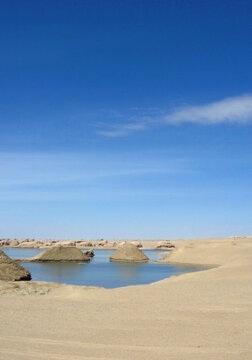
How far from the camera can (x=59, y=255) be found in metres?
43.9

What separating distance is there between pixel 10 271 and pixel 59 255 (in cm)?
2596

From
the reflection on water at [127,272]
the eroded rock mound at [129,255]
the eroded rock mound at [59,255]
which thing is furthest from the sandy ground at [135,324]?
the eroded rock mound at [129,255]

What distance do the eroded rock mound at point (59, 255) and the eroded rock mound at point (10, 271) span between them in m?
24.6

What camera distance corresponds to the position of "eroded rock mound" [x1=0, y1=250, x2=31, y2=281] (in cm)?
1792

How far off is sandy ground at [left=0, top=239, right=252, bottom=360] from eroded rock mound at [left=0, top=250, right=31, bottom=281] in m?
5.32

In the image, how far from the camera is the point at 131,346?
590 centimetres

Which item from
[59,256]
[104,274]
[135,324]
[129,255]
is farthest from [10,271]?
[129,255]

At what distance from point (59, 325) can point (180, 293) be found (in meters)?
4.65

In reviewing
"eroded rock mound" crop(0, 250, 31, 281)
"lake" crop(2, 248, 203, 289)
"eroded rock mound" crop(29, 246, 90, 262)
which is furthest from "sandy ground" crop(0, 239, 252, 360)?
"eroded rock mound" crop(29, 246, 90, 262)

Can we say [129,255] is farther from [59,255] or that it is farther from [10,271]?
[10,271]

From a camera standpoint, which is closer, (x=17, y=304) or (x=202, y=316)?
(x=202, y=316)

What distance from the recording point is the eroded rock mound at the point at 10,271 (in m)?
17.9

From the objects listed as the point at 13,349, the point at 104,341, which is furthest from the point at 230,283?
the point at 13,349

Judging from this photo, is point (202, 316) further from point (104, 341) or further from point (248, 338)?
point (104, 341)
